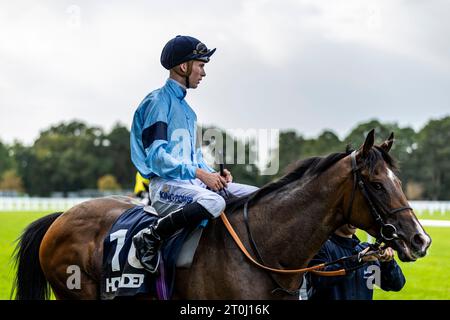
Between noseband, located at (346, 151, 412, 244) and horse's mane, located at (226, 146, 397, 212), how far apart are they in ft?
0.30

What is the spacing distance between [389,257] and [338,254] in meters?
0.55

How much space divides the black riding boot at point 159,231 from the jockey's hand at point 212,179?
0.69ft

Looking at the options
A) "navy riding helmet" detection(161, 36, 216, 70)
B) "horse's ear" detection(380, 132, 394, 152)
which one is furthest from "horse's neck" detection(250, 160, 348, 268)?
"navy riding helmet" detection(161, 36, 216, 70)

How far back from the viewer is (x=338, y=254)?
15.2ft

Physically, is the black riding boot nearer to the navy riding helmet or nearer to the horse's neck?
the horse's neck

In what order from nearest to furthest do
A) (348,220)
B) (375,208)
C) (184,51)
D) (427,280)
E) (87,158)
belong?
(375,208)
(348,220)
(184,51)
(427,280)
(87,158)

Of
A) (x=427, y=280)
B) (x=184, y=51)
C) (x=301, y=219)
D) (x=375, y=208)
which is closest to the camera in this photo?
(x=375, y=208)

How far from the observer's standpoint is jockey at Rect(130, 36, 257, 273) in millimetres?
3873

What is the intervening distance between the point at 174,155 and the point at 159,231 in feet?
1.83

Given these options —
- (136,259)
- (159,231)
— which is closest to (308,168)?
(159,231)

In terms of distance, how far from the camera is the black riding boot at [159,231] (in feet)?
12.5

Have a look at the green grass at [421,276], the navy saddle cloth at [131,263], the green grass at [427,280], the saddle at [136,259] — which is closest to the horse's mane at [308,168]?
the saddle at [136,259]

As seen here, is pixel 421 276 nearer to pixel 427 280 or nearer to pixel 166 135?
pixel 427 280

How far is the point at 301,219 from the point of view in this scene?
12.6ft
